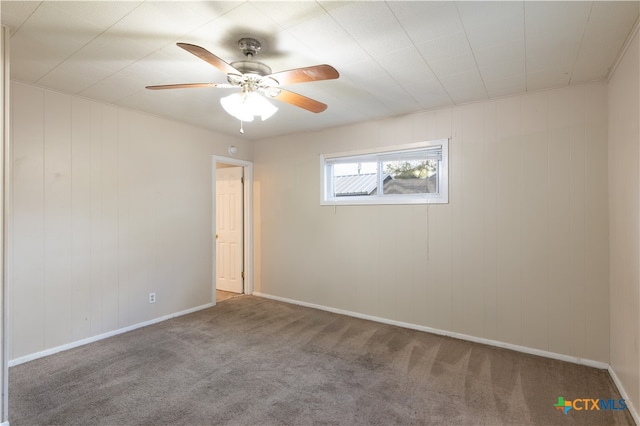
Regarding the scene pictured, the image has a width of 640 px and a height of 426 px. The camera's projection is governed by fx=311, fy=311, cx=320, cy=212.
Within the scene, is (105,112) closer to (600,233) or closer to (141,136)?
(141,136)

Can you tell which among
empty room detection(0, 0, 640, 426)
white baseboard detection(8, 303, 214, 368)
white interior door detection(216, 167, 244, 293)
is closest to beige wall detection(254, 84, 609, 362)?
empty room detection(0, 0, 640, 426)

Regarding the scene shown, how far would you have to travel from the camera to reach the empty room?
1.91 m

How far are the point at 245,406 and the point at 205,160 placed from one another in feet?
10.1

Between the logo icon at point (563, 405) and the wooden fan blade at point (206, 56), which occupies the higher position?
the wooden fan blade at point (206, 56)

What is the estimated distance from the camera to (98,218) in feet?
10.3

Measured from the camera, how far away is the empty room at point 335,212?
1.91 metres

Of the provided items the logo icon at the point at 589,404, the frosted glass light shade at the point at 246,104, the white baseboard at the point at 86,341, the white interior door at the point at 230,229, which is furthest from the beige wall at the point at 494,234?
the frosted glass light shade at the point at 246,104

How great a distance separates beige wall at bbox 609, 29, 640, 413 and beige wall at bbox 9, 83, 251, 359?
4144 millimetres

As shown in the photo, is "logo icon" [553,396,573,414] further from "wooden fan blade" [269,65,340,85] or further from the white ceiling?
"wooden fan blade" [269,65,340,85]

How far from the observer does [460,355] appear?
2797 millimetres

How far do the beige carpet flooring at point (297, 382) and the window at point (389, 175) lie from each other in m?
1.52

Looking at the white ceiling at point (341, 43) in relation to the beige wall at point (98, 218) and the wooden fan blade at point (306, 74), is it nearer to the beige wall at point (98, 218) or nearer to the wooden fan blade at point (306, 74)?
the wooden fan blade at point (306, 74)

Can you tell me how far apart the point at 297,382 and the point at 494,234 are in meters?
2.25

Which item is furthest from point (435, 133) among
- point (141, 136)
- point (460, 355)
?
point (141, 136)
